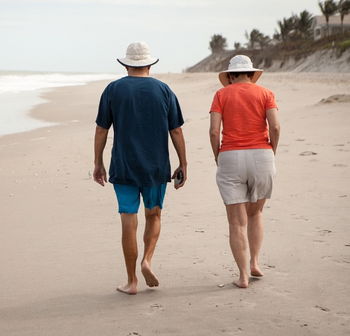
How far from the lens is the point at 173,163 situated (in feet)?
30.6

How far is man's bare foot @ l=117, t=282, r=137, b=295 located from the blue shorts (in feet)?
1.70

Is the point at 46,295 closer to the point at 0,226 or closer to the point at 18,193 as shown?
the point at 0,226

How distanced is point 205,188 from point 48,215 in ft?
6.44

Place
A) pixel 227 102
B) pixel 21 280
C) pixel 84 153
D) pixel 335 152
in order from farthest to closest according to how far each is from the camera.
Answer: pixel 84 153, pixel 335 152, pixel 21 280, pixel 227 102

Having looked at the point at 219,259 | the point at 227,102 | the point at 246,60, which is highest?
the point at 246,60

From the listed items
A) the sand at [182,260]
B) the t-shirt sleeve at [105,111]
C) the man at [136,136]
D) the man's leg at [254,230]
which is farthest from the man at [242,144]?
the t-shirt sleeve at [105,111]

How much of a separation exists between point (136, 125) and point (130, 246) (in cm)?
84

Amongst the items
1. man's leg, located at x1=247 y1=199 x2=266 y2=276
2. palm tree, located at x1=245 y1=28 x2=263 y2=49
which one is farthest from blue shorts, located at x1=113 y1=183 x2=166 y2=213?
palm tree, located at x1=245 y1=28 x2=263 y2=49

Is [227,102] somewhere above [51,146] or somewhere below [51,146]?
above

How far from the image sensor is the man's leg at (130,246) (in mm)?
4055

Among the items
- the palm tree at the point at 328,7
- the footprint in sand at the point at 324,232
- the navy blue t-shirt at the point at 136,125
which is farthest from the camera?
the palm tree at the point at 328,7

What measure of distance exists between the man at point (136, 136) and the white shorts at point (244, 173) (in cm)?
40

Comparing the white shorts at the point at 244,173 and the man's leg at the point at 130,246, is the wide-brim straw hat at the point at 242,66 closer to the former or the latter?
the white shorts at the point at 244,173

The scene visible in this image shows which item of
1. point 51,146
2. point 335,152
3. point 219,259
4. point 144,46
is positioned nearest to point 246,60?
point 144,46
